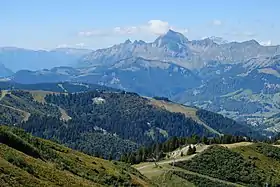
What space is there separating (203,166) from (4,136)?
320 feet

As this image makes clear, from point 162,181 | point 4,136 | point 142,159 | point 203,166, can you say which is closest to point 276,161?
point 203,166

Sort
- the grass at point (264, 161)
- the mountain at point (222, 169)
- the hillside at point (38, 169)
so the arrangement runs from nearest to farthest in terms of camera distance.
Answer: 1. the hillside at point (38, 169)
2. the mountain at point (222, 169)
3. the grass at point (264, 161)

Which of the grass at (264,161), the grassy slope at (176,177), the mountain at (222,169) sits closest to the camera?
the grassy slope at (176,177)

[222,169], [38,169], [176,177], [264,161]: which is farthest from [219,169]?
→ [38,169]

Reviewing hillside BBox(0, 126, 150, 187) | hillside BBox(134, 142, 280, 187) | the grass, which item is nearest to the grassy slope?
hillside BBox(134, 142, 280, 187)

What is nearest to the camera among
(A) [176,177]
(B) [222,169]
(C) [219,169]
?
(A) [176,177]

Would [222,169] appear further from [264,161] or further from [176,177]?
[176,177]

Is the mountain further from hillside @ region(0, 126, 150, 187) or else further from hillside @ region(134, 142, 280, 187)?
hillside @ region(0, 126, 150, 187)

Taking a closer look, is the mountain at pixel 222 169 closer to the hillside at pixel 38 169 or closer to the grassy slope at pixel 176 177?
the grassy slope at pixel 176 177

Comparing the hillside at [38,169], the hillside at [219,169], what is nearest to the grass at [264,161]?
the hillside at [219,169]

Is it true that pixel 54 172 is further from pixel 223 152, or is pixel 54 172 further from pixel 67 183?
pixel 223 152

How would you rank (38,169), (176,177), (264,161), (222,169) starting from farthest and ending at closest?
(264,161) → (222,169) → (176,177) → (38,169)

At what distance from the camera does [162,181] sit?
11606 cm

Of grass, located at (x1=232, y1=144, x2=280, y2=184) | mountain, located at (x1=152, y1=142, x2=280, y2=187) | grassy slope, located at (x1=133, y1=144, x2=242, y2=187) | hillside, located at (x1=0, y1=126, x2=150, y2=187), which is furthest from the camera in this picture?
grass, located at (x1=232, y1=144, x2=280, y2=184)
